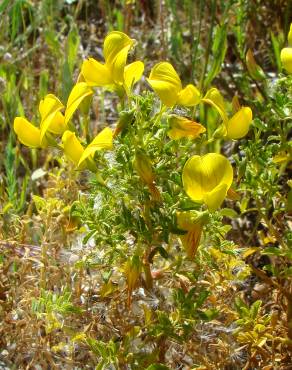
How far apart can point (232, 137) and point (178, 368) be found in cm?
53

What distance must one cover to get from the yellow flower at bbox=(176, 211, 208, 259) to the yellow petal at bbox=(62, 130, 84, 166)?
226 mm

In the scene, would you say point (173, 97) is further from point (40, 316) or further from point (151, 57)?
point (151, 57)

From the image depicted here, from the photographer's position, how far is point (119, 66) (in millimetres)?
1396

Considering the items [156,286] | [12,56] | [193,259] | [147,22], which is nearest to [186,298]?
[193,259]

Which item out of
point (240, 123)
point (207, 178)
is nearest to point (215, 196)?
point (207, 178)

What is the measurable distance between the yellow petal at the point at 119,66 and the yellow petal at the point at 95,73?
0.03 ft

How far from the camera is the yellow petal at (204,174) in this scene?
1339mm

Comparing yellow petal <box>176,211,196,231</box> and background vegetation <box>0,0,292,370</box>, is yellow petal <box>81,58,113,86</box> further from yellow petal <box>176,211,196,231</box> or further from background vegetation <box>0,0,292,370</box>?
yellow petal <box>176,211,196,231</box>

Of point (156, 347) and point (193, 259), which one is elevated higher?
point (193, 259)

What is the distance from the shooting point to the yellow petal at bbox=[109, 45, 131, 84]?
1389 mm

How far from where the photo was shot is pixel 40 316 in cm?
153

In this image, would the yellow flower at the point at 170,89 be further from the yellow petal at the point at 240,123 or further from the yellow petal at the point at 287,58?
the yellow petal at the point at 287,58

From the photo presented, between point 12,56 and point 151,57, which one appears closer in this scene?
point 12,56

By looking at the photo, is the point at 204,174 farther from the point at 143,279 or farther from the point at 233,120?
the point at 143,279
